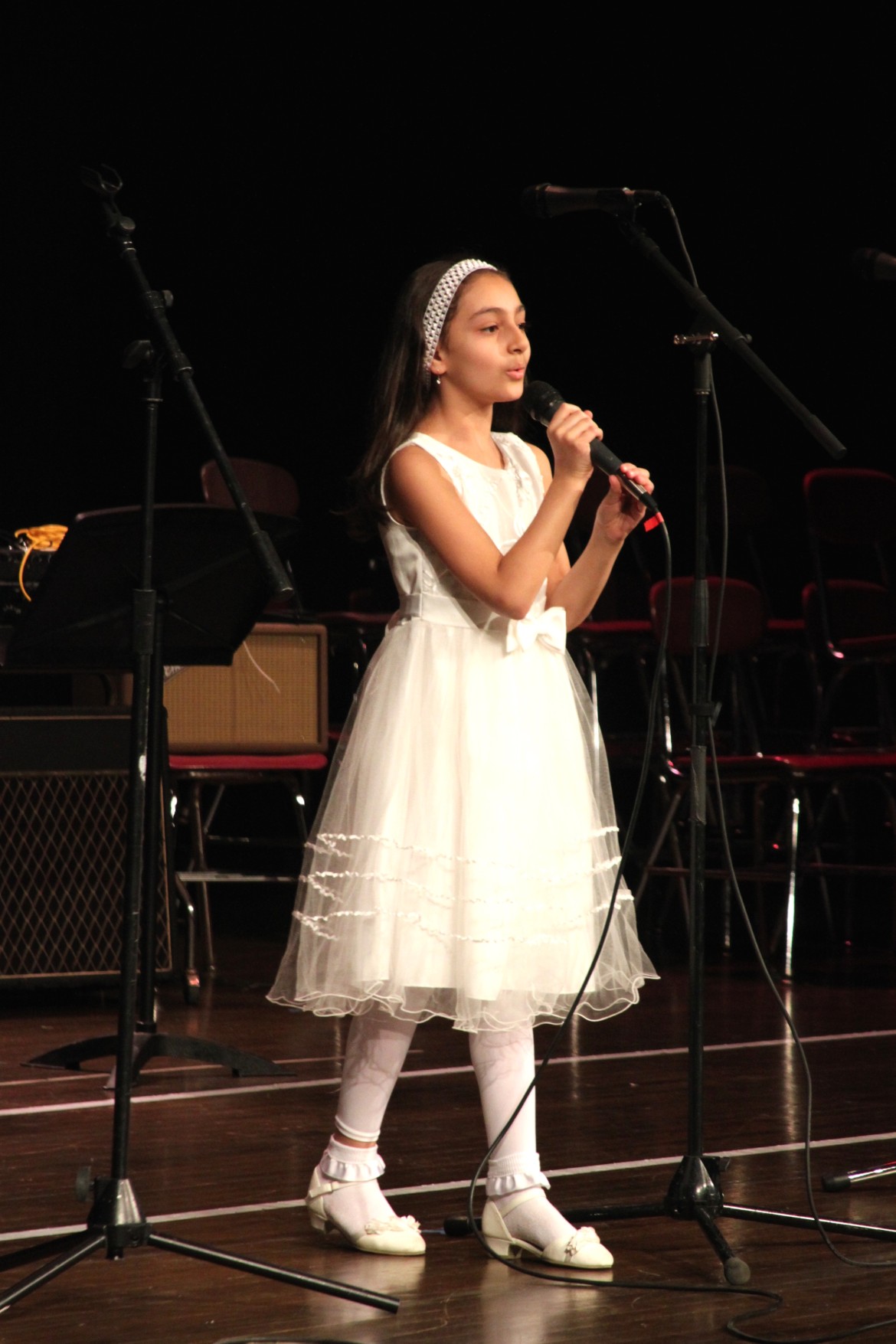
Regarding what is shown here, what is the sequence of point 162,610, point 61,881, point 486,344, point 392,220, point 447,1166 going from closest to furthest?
point 486,344, point 447,1166, point 162,610, point 61,881, point 392,220

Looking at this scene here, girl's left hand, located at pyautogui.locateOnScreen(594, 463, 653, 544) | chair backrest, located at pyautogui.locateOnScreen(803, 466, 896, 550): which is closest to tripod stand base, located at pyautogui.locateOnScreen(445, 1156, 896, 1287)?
girl's left hand, located at pyautogui.locateOnScreen(594, 463, 653, 544)

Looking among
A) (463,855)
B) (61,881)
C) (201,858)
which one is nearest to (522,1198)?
(463,855)

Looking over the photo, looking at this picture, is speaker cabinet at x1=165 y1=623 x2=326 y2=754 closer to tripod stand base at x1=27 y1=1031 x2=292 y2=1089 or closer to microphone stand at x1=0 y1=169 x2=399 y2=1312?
tripod stand base at x1=27 y1=1031 x2=292 y2=1089

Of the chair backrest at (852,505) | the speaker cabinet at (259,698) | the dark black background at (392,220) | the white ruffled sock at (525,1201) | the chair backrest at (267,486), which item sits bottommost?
the white ruffled sock at (525,1201)

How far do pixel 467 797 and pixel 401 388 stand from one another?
60 centimetres

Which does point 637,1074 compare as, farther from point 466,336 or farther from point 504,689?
point 466,336

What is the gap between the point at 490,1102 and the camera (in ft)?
7.93

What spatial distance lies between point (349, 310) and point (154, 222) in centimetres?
90

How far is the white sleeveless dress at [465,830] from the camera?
238cm

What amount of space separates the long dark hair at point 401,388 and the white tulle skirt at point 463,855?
0.21m

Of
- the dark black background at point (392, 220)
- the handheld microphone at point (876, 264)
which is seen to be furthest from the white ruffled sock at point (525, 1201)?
the dark black background at point (392, 220)

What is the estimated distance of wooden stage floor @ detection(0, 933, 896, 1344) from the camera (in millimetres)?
2174

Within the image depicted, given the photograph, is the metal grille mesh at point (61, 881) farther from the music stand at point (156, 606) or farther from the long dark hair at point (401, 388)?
the long dark hair at point (401, 388)

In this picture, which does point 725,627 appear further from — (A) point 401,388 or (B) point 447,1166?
(A) point 401,388
